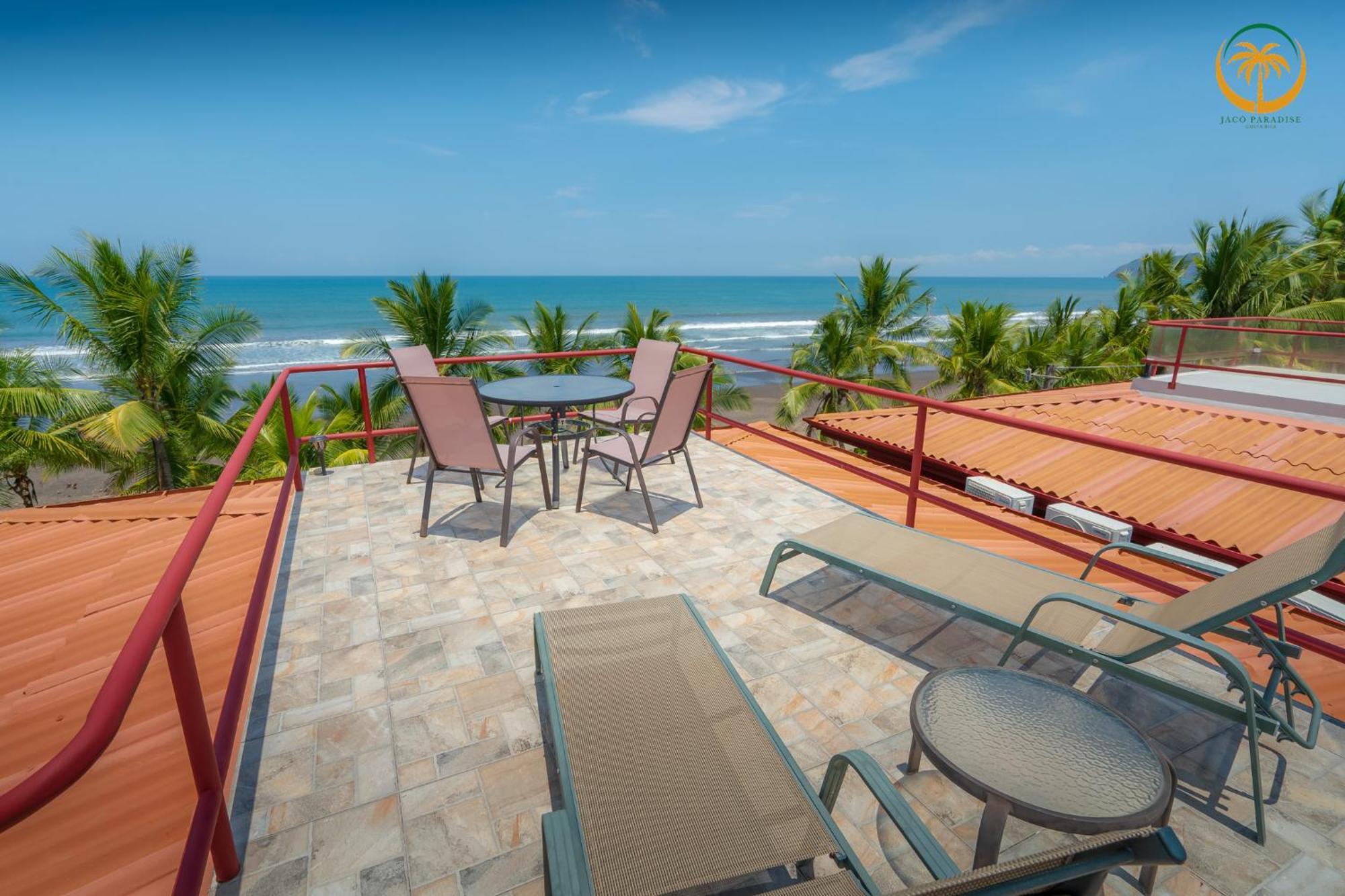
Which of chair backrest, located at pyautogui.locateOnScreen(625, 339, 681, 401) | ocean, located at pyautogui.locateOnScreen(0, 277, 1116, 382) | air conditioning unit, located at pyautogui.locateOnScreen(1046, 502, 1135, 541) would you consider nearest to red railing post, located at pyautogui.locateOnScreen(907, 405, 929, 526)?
chair backrest, located at pyautogui.locateOnScreen(625, 339, 681, 401)

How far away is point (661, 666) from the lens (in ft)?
A: 7.04

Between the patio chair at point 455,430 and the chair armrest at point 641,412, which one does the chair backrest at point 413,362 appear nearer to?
the patio chair at point 455,430

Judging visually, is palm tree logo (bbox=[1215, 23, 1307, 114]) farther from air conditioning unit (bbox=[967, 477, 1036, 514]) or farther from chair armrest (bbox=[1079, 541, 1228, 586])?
chair armrest (bbox=[1079, 541, 1228, 586])

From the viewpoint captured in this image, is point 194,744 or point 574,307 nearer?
point 194,744

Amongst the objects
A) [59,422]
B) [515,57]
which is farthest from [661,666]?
[515,57]

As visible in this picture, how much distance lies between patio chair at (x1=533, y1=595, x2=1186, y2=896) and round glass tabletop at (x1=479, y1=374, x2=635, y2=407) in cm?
248

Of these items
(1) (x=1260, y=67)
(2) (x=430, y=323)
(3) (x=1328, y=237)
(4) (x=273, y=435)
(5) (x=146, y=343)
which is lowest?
(4) (x=273, y=435)

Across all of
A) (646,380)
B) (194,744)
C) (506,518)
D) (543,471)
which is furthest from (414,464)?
(194,744)

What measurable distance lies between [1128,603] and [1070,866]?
2.25m

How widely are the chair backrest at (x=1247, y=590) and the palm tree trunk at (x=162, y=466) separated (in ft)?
56.1

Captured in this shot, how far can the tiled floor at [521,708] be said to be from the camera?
1.79 metres

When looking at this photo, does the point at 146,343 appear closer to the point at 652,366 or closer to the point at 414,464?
the point at 414,464

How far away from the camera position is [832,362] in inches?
738

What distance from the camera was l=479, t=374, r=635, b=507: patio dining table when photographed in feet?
14.6
